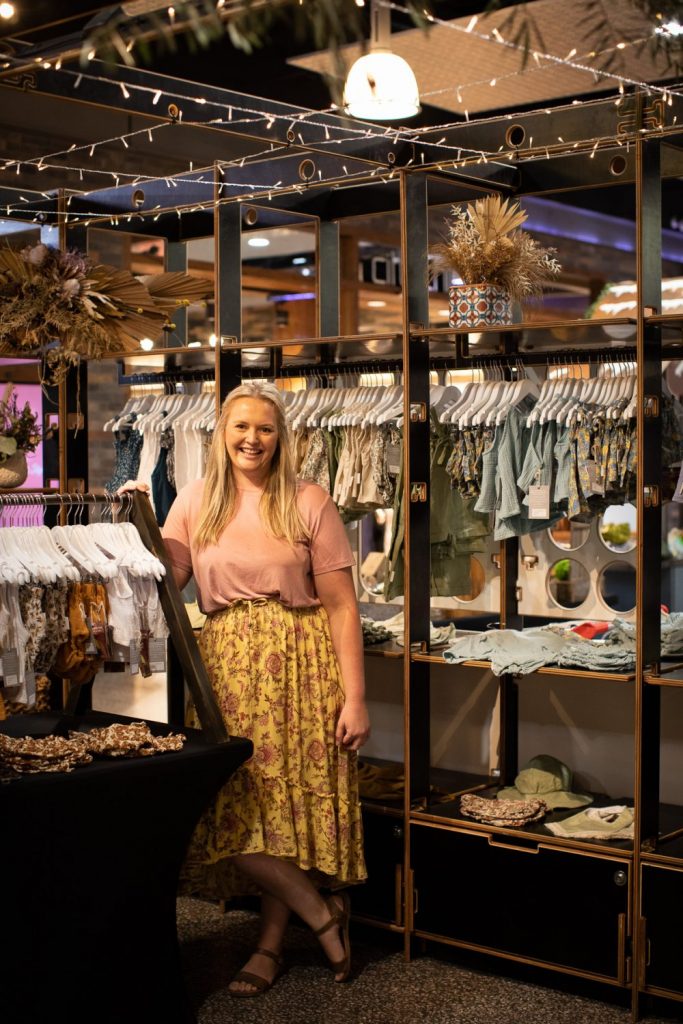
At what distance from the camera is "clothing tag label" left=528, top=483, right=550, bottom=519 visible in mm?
4289

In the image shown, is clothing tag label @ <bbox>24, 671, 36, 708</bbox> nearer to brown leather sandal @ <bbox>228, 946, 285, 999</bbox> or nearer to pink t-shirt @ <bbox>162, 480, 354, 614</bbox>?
pink t-shirt @ <bbox>162, 480, 354, 614</bbox>

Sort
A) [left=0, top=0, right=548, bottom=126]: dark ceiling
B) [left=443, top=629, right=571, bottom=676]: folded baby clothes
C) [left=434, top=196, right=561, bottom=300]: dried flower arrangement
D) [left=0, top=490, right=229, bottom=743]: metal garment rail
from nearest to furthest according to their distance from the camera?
[left=0, top=490, right=229, bottom=743]: metal garment rail
[left=443, top=629, right=571, bottom=676]: folded baby clothes
[left=434, top=196, right=561, bottom=300]: dried flower arrangement
[left=0, top=0, right=548, bottom=126]: dark ceiling

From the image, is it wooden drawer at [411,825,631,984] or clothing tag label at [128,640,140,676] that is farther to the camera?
wooden drawer at [411,825,631,984]

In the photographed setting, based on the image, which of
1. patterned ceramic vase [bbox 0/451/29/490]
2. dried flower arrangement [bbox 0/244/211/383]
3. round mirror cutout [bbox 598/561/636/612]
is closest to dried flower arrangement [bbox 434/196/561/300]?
dried flower arrangement [bbox 0/244/211/383]

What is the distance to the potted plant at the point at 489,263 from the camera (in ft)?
13.9

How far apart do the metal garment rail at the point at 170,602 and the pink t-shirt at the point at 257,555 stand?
0.34 meters

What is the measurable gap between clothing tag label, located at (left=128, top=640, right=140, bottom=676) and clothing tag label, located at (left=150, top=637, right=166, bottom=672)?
8 cm

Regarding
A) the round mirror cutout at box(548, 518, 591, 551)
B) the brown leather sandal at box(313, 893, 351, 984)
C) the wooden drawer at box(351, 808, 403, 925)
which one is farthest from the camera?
the round mirror cutout at box(548, 518, 591, 551)

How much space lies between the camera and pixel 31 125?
8195 mm

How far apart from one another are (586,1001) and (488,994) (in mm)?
→ 307

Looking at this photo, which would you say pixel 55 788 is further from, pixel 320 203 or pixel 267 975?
pixel 320 203

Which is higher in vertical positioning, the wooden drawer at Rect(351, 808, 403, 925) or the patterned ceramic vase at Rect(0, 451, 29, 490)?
the patterned ceramic vase at Rect(0, 451, 29, 490)

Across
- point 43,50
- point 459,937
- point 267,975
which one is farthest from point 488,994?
point 43,50

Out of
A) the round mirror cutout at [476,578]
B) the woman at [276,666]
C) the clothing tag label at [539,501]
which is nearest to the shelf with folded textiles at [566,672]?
the woman at [276,666]
